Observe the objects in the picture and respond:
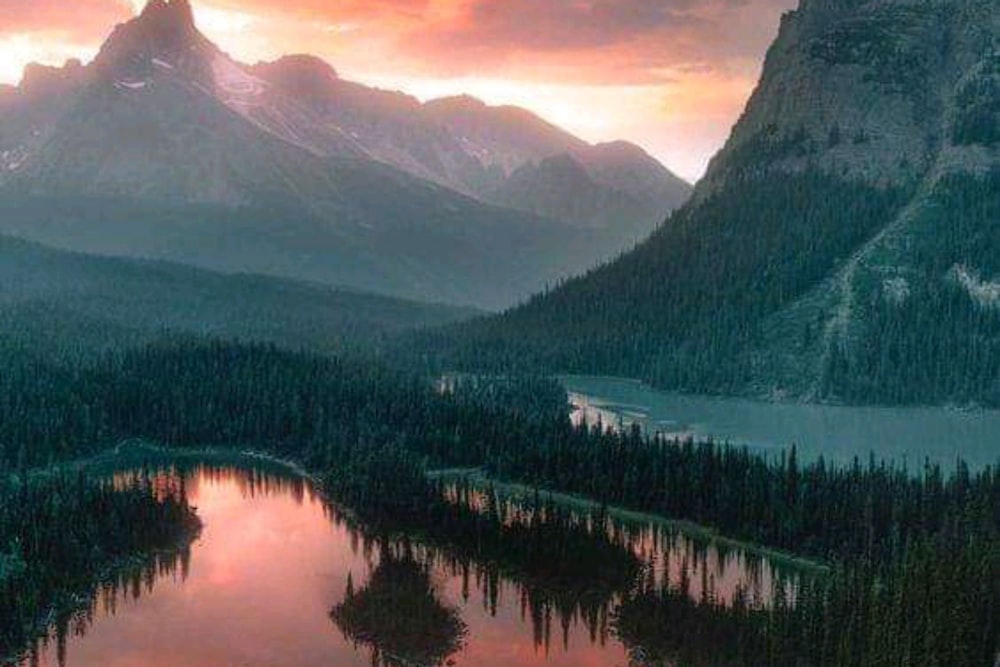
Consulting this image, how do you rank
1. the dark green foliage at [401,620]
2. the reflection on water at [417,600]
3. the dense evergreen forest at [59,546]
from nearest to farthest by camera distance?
the dark green foliage at [401,620], the reflection on water at [417,600], the dense evergreen forest at [59,546]

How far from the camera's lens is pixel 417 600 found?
160m

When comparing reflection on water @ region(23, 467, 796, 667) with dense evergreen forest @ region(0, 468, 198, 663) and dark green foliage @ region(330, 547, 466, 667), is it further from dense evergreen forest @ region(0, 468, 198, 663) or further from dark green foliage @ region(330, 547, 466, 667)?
dense evergreen forest @ region(0, 468, 198, 663)

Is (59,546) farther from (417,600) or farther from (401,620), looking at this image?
(401,620)

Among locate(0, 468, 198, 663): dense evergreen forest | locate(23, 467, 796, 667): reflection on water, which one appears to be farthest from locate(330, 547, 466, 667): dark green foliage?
locate(0, 468, 198, 663): dense evergreen forest

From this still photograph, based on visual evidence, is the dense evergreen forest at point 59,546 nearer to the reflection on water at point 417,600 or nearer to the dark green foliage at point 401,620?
the reflection on water at point 417,600

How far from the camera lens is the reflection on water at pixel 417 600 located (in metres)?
144

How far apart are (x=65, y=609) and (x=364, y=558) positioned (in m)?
43.6

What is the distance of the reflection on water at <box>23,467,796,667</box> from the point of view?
474 ft

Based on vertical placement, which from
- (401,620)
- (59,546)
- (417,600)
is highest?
(59,546)

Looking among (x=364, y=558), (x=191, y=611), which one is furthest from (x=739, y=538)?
(x=191, y=611)

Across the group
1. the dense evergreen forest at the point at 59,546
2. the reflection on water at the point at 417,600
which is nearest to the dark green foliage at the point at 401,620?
the reflection on water at the point at 417,600

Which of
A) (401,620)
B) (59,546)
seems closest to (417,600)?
(401,620)

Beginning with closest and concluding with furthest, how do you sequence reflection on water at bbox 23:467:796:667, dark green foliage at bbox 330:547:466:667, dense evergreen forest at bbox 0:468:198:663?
1. dark green foliage at bbox 330:547:466:667
2. reflection on water at bbox 23:467:796:667
3. dense evergreen forest at bbox 0:468:198:663

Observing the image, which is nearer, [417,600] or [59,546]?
[417,600]
